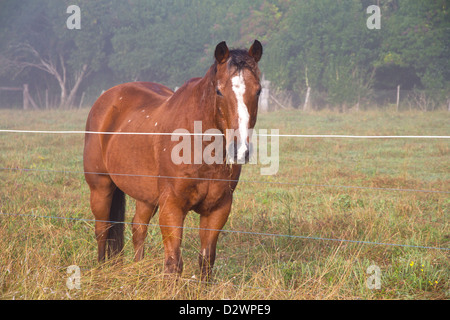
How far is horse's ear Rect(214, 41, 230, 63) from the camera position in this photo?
3.10 metres

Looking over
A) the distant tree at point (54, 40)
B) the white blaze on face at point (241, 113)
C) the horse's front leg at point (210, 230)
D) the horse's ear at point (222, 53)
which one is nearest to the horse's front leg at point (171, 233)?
the horse's front leg at point (210, 230)

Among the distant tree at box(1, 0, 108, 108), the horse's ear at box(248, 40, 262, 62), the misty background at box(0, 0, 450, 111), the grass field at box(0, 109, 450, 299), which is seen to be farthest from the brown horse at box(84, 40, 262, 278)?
the distant tree at box(1, 0, 108, 108)

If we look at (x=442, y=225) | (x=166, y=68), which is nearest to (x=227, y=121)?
(x=442, y=225)

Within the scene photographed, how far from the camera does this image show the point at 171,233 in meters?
3.39

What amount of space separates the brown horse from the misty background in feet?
78.2

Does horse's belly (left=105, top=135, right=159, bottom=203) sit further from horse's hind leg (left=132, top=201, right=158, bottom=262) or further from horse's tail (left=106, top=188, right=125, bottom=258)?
horse's tail (left=106, top=188, right=125, bottom=258)

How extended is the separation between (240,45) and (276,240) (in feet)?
72.0

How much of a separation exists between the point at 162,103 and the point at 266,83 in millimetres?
25136

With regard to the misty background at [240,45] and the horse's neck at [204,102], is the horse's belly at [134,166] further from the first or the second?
the misty background at [240,45]

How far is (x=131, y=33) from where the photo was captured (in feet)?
123

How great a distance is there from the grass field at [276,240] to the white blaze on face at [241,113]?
3.10 ft

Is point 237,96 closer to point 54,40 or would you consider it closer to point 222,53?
point 222,53

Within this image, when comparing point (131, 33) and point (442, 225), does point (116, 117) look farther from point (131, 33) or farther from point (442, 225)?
point (131, 33)

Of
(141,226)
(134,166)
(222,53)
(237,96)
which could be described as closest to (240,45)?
(141,226)
